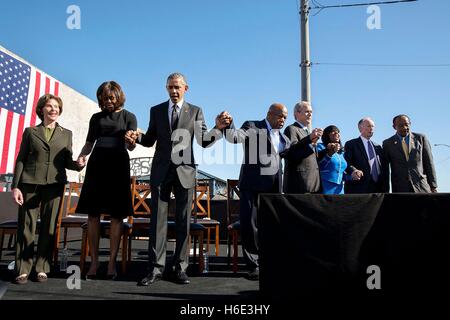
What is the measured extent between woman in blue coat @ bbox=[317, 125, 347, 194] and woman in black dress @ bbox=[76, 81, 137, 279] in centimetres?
203

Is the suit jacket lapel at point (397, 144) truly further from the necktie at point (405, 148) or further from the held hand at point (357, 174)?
the held hand at point (357, 174)

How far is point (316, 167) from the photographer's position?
379cm

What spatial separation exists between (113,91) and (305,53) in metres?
4.64

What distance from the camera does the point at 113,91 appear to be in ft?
11.3

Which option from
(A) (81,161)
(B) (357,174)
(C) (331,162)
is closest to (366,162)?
(B) (357,174)

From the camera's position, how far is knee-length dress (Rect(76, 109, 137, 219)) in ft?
11.0

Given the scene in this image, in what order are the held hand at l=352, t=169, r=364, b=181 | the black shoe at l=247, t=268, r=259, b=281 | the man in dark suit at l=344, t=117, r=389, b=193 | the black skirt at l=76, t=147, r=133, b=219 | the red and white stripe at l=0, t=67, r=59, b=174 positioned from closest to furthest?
1. the black skirt at l=76, t=147, r=133, b=219
2. the black shoe at l=247, t=268, r=259, b=281
3. the held hand at l=352, t=169, r=364, b=181
4. the man in dark suit at l=344, t=117, r=389, b=193
5. the red and white stripe at l=0, t=67, r=59, b=174

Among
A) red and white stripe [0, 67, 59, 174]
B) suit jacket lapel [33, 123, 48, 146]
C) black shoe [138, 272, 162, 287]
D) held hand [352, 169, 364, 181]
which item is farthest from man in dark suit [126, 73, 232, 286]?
red and white stripe [0, 67, 59, 174]

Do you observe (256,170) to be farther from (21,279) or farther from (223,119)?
(21,279)

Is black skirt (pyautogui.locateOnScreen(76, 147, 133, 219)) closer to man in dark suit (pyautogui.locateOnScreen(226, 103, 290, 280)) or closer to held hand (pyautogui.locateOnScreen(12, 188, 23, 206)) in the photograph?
held hand (pyautogui.locateOnScreen(12, 188, 23, 206))

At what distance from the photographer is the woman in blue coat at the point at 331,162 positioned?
4.02 meters

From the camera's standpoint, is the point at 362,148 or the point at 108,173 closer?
the point at 108,173

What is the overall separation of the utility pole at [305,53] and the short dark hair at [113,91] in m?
4.13
